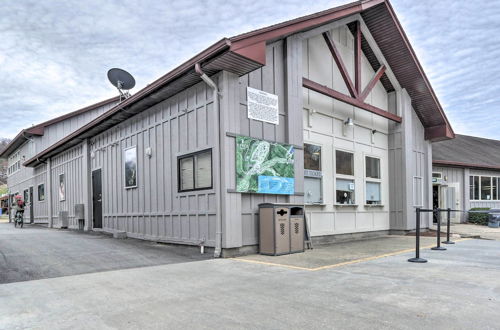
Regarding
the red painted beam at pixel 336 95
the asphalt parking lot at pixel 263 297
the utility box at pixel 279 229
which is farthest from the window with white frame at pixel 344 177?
the asphalt parking lot at pixel 263 297

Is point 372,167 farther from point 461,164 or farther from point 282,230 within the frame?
point 461,164

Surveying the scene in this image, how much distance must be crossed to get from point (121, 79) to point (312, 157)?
321 inches

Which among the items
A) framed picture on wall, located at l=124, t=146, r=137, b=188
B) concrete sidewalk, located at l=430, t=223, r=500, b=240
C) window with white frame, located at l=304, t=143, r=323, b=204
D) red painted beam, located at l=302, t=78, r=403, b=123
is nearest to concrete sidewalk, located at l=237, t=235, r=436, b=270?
window with white frame, located at l=304, t=143, r=323, b=204

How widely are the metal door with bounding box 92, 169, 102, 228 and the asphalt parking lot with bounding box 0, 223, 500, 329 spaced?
7.87 metres

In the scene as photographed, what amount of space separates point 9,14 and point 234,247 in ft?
29.7

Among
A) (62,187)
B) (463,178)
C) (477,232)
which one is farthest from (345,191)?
(62,187)

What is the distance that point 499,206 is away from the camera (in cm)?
2081

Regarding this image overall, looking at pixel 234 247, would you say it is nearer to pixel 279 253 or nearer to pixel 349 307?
pixel 279 253

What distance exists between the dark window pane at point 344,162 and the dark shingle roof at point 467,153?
8193mm

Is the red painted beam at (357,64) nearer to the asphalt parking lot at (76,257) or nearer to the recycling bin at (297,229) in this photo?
the recycling bin at (297,229)

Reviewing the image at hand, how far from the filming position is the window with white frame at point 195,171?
8094mm

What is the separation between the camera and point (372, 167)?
12609 millimetres

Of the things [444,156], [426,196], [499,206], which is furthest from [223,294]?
[499,206]

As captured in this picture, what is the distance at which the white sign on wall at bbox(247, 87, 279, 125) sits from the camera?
8.08 m
